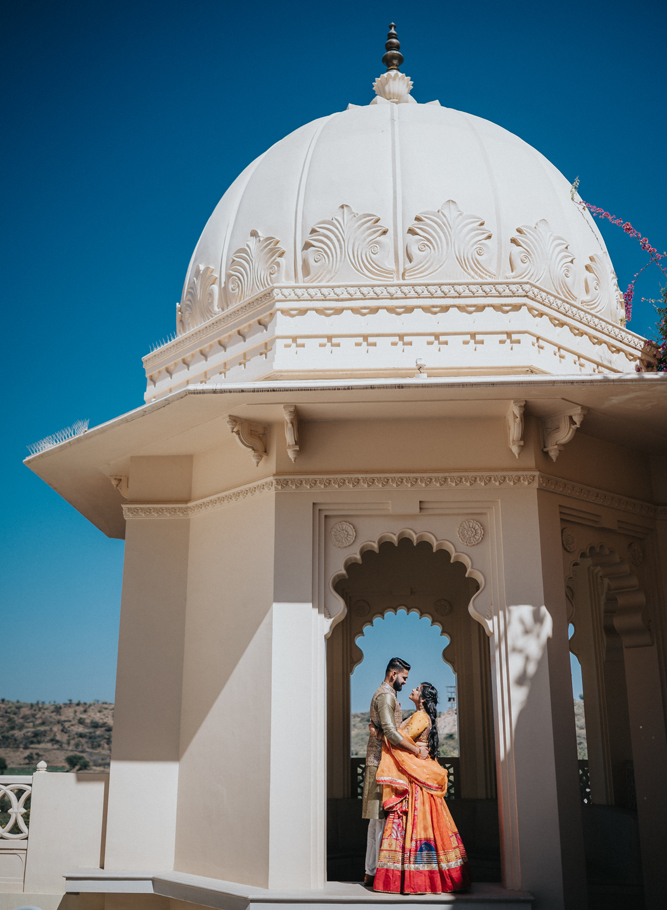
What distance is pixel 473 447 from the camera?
5918 mm

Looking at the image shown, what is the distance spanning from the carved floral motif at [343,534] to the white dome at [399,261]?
1.20 meters

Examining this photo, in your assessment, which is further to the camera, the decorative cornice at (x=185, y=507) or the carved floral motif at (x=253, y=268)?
the carved floral motif at (x=253, y=268)

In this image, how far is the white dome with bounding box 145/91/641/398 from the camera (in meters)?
6.40

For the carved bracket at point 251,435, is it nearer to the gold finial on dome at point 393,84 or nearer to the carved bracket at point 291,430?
the carved bracket at point 291,430

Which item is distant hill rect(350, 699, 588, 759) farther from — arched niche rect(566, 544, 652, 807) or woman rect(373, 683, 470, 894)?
woman rect(373, 683, 470, 894)

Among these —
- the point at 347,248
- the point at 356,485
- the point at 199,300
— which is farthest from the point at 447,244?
the point at 199,300

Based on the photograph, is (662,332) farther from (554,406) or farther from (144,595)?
(144,595)

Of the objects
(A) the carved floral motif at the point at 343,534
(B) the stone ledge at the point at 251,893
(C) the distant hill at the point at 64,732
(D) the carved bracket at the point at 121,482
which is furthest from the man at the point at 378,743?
(C) the distant hill at the point at 64,732

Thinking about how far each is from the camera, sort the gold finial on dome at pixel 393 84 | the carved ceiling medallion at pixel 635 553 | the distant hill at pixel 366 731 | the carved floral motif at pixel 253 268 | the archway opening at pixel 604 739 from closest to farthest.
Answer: the carved ceiling medallion at pixel 635 553 < the carved floral motif at pixel 253 268 < the archway opening at pixel 604 739 < the gold finial on dome at pixel 393 84 < the distant hill at pixel 366 731

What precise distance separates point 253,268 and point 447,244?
1.61 meters

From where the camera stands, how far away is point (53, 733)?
2127 centimetres

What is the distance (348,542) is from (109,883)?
9.37ft

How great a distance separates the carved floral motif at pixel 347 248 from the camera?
6.59 metres

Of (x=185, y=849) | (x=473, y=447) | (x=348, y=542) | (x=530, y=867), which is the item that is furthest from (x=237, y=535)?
(x=530, y=867)
